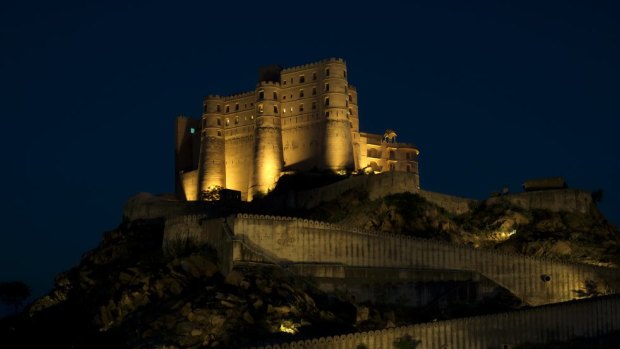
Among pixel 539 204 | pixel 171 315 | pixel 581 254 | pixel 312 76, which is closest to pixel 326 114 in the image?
pixel 312 76

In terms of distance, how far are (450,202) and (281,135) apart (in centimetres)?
2503

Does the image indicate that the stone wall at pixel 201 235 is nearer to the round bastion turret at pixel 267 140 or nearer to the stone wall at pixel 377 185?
the stone wall at pixel 377 185

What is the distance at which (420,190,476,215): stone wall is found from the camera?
76875 mm

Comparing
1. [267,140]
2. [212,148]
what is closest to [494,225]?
[267,140]

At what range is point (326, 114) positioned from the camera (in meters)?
94.9

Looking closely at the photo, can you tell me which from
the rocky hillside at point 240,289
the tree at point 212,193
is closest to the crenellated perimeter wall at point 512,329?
the rocky hillside at point 240,289

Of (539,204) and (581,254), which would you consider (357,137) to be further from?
(581,254)

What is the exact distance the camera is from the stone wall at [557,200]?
7712 centimetres

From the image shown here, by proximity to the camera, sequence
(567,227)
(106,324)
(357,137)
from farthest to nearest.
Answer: (357,137), (567,227), (106,324)

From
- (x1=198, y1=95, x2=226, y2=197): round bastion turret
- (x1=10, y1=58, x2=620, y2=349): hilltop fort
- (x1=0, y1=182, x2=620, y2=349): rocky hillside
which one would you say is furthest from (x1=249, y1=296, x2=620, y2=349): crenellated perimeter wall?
(x1=198, y1=95, x2=226, y2=197): round bastion turret

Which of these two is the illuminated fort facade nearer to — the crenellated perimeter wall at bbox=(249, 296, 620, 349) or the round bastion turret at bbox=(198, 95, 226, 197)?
the round bastion turret at bbox=(198, 95, 226, 197)

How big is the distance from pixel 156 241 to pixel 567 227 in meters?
32.5

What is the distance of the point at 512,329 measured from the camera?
168 feet

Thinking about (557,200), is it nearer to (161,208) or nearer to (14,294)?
(161,208)
